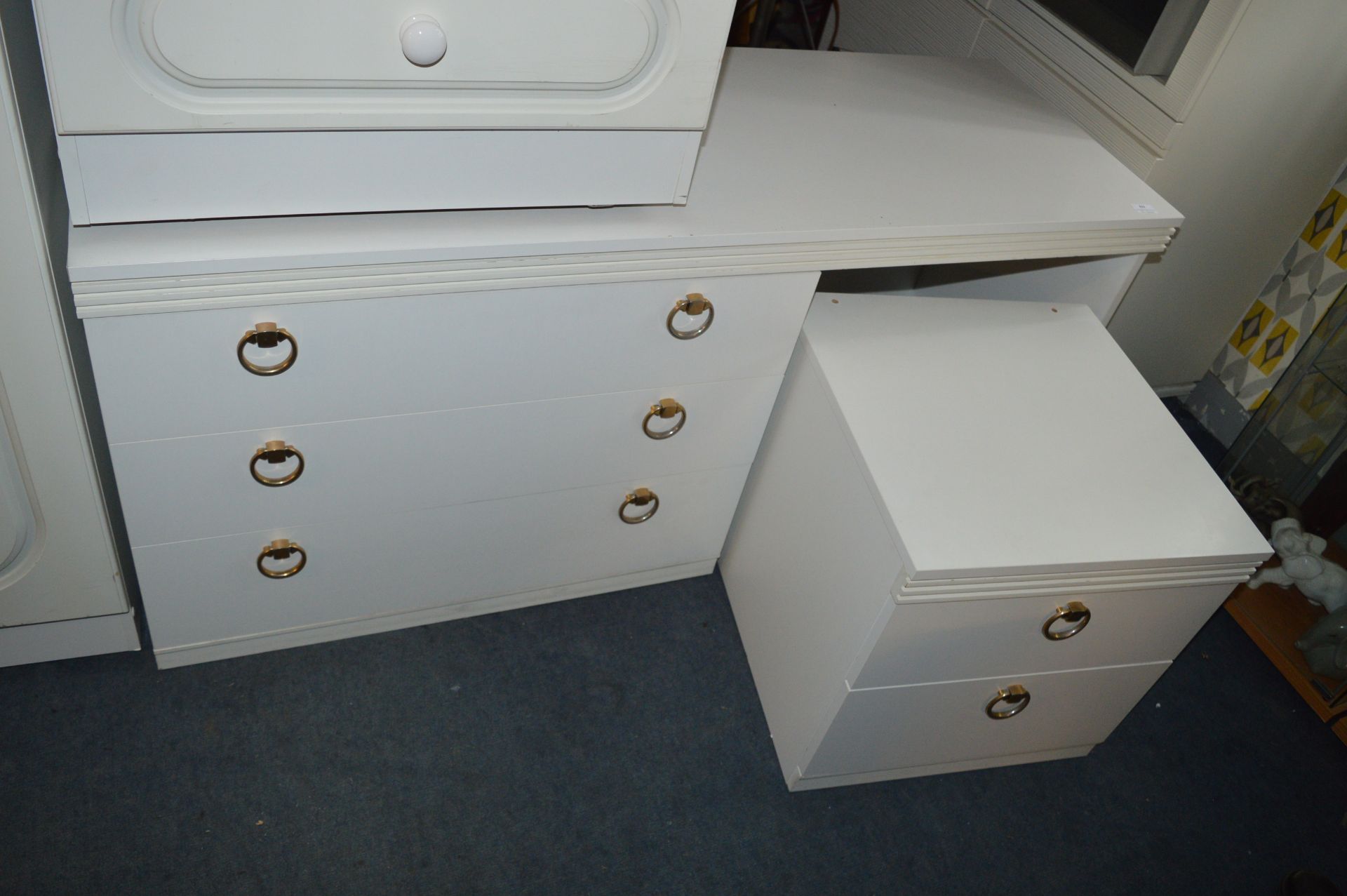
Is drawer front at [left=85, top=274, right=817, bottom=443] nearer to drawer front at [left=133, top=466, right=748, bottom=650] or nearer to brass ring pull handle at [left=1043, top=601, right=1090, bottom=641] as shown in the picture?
drawer front at [left=133, top=466, right=748, bottom=650]

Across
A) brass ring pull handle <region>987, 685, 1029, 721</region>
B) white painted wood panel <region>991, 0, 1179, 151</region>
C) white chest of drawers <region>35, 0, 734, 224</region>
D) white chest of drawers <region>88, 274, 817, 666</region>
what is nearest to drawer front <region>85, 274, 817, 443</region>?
white chest of drawers <region>88, 274, 817, 666</region>

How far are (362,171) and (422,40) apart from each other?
0.15m

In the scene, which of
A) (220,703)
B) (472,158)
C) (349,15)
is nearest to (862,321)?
(472,158)

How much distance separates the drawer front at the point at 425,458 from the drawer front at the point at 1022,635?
38 cm

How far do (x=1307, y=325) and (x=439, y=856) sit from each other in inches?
68.8

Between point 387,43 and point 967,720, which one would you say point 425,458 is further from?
point 967,720

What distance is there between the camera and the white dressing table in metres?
1.03

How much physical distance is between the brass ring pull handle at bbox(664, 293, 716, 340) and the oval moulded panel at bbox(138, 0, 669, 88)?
28cm

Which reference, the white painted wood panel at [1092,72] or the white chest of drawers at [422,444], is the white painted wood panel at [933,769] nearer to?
A: the white chest of drawers at [422,444]

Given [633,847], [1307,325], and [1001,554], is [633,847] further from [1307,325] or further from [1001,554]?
[1307,325]

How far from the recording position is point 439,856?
4.20ft

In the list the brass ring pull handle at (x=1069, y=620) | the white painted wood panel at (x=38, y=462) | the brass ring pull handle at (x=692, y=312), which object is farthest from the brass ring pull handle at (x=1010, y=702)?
the white painted wood panel at (x=38, y=462)

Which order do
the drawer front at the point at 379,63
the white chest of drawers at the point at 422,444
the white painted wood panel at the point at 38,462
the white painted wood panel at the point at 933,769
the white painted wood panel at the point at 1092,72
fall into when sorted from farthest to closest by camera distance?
the white painted wood panel at the point at 1092,72, the white painted wood panel at the point at 933,769, the white chest of drawers at the point at 422,444, the white painted wood panel at the point at 38,462, the drawer front at the point at 379,63

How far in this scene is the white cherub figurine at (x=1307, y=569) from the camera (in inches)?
63.3
